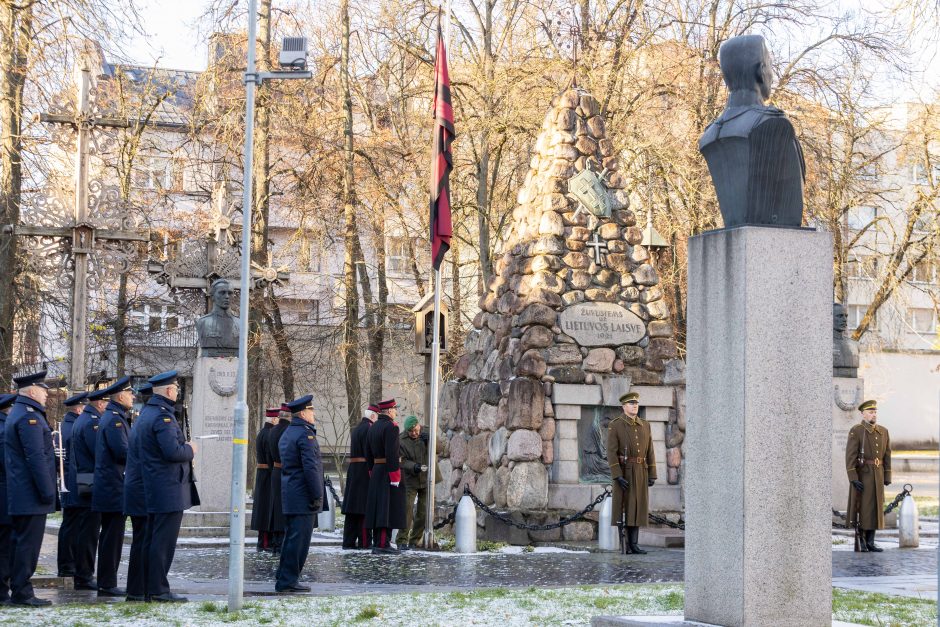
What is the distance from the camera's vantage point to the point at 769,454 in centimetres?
824

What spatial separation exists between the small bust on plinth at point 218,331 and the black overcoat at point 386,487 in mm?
4699

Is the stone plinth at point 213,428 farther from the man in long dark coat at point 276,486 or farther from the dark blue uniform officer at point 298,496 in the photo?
the dark blue uniform officer at point 298,496

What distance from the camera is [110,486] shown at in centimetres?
1246

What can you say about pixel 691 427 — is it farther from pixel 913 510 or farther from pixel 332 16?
pixel 332 16

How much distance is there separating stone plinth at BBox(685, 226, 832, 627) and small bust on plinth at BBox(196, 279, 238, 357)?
13.7 metres

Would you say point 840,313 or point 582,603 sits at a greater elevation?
point 840,313

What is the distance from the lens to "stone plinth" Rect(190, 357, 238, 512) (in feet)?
68.4

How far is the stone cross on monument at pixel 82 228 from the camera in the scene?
17328 mm

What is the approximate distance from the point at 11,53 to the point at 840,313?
1406cm

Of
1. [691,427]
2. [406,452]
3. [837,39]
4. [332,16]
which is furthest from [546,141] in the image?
[691,427]

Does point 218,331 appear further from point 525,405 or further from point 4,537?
point 4,537

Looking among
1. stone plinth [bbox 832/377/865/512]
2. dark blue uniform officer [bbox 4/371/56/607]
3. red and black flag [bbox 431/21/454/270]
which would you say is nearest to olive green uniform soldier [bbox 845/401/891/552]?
stone plinth [bbox 832/377/865/512]

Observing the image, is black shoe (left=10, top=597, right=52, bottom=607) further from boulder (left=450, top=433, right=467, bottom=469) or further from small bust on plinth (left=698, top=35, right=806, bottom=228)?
boulder (left=450, top=433, right=467, bottom=469)

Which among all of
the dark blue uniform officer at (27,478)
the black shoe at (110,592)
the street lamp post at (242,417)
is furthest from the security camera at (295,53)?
the black shoe at (110,592)
